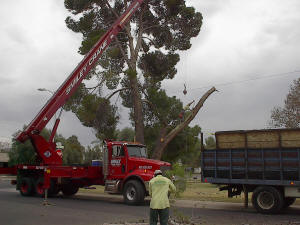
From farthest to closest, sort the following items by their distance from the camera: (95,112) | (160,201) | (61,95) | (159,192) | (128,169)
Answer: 1. (95,112)
2. (61,95)
3. (128,169)
4. (159,192)
5. (160,201)

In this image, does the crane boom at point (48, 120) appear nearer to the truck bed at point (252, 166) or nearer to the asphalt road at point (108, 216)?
the asphalt road at point (108, 216)

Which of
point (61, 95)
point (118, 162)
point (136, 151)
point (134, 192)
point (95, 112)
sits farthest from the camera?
point (95, 112)

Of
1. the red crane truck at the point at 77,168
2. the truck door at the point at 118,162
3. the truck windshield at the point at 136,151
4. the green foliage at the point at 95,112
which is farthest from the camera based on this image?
the green foliage at the point at 95,112

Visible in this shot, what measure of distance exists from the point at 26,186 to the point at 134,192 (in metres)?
6.74

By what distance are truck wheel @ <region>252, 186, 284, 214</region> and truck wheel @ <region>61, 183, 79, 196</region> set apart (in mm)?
10026

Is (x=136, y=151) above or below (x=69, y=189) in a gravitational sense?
above

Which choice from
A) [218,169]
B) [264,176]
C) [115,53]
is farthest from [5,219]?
[115,53]

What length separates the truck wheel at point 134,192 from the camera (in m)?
16.0

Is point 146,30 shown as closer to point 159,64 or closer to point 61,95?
point 159,64

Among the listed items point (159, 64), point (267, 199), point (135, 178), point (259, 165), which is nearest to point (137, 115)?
point (159, 64)

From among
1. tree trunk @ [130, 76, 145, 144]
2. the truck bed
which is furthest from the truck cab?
tree trunk @ [130, 76, 145, 144]

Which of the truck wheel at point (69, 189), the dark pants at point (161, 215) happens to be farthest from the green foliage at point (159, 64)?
the dark pants at point (161, 215)

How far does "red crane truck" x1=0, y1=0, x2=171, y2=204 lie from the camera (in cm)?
1664

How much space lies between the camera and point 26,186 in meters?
20.1
